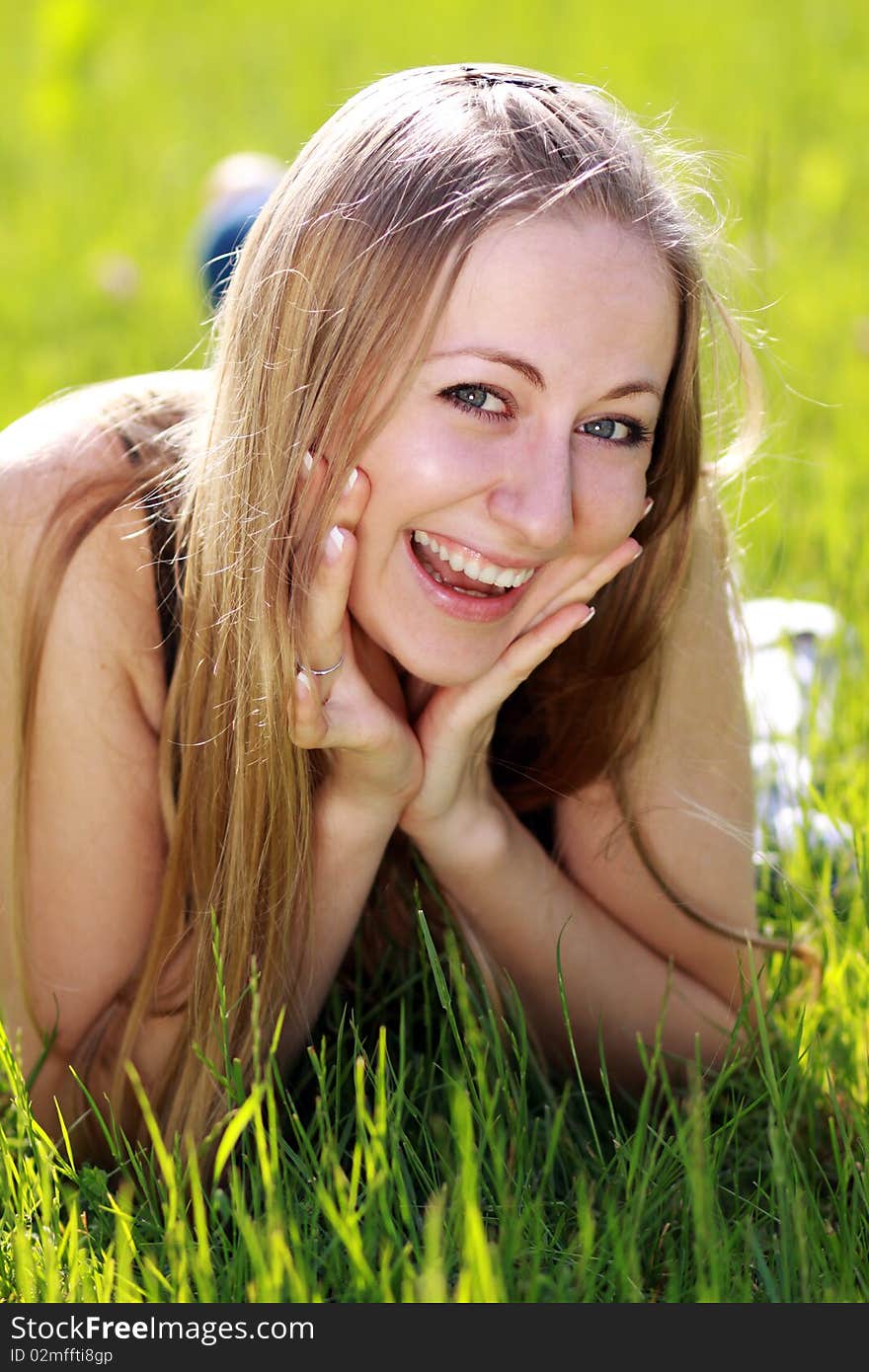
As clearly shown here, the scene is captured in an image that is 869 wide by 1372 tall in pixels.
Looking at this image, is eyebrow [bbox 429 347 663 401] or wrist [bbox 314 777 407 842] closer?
eyebrow [bbox 429 347 663 401]

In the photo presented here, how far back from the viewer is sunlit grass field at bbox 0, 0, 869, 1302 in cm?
146

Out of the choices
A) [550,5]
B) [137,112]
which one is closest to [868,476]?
[137,112]

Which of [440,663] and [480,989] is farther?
[480,989]

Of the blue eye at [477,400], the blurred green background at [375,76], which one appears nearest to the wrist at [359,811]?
the blue eye at [477,400]

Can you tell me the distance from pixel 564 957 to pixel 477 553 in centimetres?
65

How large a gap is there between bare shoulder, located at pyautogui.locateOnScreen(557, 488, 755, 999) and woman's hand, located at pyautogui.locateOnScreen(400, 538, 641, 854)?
9.2 inches

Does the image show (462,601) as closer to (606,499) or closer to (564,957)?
(606,499)

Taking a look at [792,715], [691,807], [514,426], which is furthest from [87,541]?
[792,715]

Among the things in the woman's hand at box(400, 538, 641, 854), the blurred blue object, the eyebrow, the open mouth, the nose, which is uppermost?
the blurred blue object

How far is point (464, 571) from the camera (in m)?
1.79

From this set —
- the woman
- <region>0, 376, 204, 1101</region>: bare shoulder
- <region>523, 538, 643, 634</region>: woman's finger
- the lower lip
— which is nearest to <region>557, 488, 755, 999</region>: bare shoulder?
the woman

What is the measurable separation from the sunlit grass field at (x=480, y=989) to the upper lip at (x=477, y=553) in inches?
17.2

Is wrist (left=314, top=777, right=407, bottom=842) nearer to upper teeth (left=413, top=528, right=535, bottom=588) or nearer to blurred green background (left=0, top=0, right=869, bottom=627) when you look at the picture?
upper teeth (left=413, top=528, right=535, bottom=588)

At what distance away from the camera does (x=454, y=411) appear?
1675 mm
